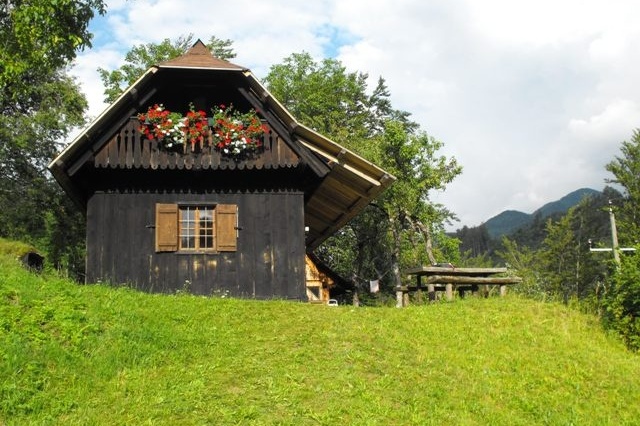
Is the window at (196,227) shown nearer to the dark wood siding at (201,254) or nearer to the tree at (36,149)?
the dark wood siding at (201,254)

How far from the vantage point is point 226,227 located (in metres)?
16.0

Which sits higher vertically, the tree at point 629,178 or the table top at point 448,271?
the tree at point 629,178

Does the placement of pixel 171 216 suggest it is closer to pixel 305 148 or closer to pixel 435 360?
pixel 305 148

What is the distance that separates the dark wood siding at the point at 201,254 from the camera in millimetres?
15805

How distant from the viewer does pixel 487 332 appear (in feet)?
39.9

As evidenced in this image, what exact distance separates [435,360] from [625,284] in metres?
4.98

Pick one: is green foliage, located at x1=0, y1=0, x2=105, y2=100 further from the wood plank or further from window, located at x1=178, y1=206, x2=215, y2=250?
the wood plank

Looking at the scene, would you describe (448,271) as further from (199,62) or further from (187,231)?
(199,62)

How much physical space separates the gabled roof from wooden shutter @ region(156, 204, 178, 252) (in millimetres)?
2093

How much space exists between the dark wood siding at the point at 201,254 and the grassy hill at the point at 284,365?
2.73 meters

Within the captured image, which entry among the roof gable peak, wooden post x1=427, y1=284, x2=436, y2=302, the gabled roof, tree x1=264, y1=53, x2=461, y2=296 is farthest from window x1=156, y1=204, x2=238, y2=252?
tree x1=264, y1=53, x2=461, y2=296

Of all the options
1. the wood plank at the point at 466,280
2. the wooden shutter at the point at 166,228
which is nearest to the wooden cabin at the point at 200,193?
the wooden shutter at the point at 166,228

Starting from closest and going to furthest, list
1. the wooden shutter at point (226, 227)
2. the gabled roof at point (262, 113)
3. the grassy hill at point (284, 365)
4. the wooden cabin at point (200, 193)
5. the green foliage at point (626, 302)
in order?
the grassy hill at point (284, 365)
the green foliage at point (626, 302)
the gabled roof at point (262, 113)
the wooden cabin at point (200, 193)
the wooden shutter at point (226, 227)

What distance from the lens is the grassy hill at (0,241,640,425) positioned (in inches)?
314
